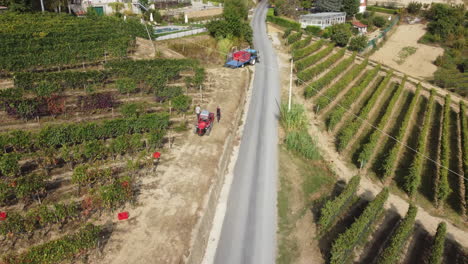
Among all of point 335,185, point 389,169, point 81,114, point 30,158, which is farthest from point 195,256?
point 81,114

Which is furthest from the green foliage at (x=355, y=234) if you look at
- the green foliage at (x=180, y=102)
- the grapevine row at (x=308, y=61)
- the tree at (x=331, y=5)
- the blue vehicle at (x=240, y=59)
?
the tree at (x=331, y=5)

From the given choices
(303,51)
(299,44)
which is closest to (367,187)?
(303,51)

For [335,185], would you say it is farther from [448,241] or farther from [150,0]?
[150,0]

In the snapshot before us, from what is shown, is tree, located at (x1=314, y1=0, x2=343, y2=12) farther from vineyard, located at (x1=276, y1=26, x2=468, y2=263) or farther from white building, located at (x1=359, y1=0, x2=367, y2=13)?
vineyard, located at (x1=276, y1=26, x2=468, y2=263)

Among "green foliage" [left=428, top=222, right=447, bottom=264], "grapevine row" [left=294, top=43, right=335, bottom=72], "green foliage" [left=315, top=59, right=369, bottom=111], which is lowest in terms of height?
"green foliage" [left=428, top=222, right=447, bottom=264]

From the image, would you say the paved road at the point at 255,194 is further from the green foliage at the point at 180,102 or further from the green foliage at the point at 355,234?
the green foliage at the point at 180,102

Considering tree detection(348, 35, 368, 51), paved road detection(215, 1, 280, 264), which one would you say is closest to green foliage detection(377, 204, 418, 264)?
paved road detection(215, 1, 280, 264)
